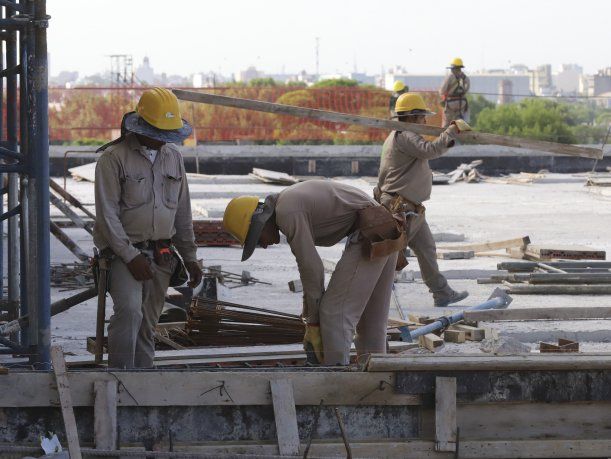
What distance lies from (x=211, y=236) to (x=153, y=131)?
377 inches

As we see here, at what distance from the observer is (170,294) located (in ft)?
35.9

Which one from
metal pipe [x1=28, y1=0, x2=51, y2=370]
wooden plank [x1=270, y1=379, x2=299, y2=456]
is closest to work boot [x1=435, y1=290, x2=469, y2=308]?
metal pipe [x1=28, y1=0, x2=51, y2=370]

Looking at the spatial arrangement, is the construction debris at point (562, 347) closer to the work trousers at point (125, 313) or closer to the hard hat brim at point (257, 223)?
the hard hat brim at point (257, 223)

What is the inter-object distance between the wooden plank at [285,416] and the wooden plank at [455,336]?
12.9 feet

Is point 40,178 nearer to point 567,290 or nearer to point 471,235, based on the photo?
point 567,290

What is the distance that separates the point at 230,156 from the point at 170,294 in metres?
20.2

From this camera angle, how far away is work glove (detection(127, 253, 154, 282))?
721cm

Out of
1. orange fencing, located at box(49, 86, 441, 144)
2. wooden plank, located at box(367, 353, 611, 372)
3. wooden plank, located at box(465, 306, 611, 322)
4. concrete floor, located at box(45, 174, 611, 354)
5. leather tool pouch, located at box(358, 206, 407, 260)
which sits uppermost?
orange fencing, located at box(49, 86, 441, 144)

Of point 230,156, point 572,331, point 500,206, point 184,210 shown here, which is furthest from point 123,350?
point 230,156

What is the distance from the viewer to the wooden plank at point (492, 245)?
1549 cm

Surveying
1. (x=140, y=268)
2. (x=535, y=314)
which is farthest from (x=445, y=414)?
(x=535, y=314)

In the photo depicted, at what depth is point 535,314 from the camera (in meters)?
10.2

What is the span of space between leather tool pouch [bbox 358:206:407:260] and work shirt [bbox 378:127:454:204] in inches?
139

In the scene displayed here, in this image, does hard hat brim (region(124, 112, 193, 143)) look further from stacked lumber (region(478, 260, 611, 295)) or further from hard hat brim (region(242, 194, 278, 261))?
stacked lumber (region(478, 260, 611, 295))
